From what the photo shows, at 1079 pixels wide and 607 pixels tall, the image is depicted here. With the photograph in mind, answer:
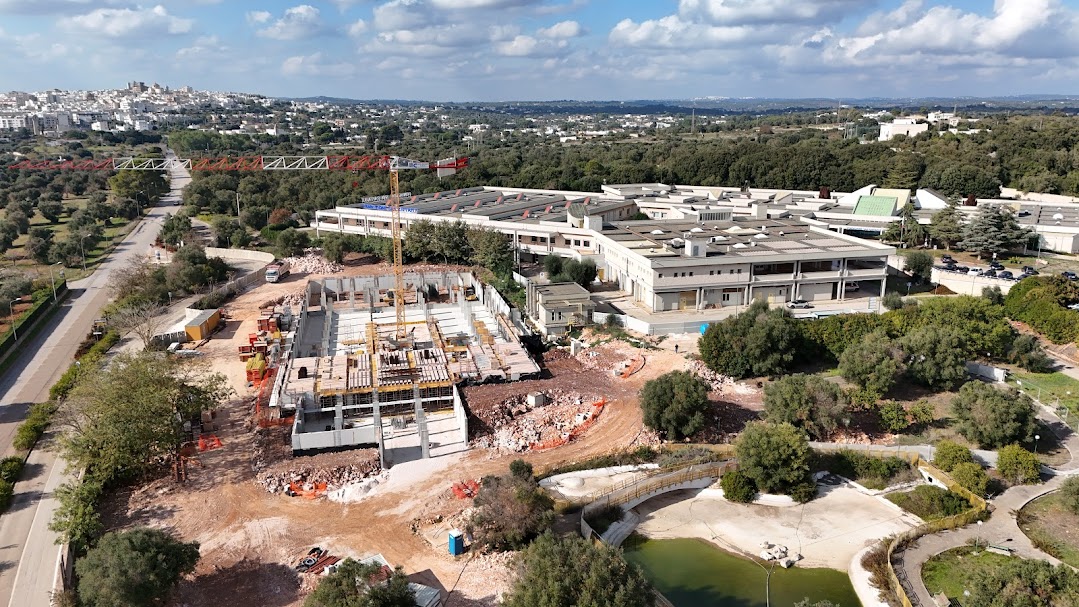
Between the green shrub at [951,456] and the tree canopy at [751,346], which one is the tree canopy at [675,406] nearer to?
the tree canopy at [751,346]

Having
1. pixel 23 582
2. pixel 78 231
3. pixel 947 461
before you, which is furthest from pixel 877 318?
pixel 78 231

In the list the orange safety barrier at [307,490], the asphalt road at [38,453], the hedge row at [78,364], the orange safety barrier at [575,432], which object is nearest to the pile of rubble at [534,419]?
the orange safety barrier at [575,432]

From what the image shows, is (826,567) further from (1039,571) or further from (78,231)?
(78,231)

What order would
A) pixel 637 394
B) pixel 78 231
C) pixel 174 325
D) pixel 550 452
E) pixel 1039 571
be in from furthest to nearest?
pixel 78 231, pixel 174 325, pixel 637 394, pixel 550 452, pixel 1039 571

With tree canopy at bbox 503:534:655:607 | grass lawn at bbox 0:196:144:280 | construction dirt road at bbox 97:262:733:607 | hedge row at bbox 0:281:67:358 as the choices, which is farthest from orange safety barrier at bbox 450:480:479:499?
grass lawn at bbox 0:196:144:280

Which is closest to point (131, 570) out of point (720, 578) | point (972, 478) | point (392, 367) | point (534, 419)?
point (720, 578)

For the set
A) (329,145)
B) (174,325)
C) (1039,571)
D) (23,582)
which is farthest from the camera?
(329,145)

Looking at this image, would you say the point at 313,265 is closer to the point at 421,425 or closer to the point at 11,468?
the point at 421,425
